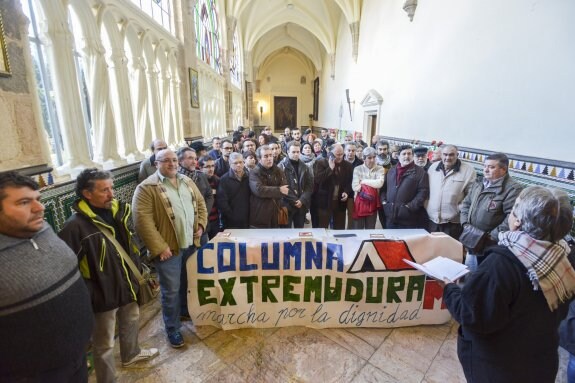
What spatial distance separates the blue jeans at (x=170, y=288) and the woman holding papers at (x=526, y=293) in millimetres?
2011

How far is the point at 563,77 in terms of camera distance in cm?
305

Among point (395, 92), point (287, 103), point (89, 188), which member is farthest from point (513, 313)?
point (287, 103)

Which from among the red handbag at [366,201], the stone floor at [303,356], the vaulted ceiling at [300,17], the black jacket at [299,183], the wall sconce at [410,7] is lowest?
the stone floor at [303,356]

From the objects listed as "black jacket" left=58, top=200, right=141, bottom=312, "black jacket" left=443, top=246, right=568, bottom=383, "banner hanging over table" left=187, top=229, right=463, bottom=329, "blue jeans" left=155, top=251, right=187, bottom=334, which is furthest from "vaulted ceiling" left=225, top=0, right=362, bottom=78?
"black jacket" left=443, top=246, right=568, bottom=383

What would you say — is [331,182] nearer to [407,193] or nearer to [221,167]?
[407,193]

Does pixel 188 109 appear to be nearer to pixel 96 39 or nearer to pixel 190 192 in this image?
pixel 96 39

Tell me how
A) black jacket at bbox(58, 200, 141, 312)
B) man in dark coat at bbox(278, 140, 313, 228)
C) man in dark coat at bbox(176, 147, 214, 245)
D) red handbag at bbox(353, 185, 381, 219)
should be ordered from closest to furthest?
black jacket at bbox(58, 200, 141, 312)
man in dark coat at bbox(176, 147, 214, 245)
man in dark coat at bbox(278, 140, 313, 228)
red handbag at bbox(353, 185, 381, 219)

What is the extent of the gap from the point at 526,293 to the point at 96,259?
2.13 m

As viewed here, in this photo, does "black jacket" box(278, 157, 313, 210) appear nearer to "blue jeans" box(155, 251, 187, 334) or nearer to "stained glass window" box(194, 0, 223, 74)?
"blue jeans" box(155, 251, 187, 334)

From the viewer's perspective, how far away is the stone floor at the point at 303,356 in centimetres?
199

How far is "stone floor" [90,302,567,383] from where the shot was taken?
78.4 inches

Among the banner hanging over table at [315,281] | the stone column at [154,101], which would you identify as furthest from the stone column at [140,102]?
the banner hanging over table at [315,281]

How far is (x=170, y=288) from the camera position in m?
2.23

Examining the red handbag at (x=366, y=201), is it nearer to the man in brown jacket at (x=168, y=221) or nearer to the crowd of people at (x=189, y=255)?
the crowd of people at (x=189, y=255)
